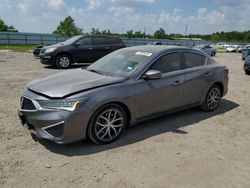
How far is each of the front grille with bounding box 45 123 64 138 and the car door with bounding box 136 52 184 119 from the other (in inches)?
55.8

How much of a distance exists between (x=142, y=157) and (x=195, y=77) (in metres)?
2.59

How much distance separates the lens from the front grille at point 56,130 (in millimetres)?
4304

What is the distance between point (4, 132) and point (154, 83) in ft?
8.87

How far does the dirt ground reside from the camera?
3730 millimetres

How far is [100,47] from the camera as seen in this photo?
1538cm

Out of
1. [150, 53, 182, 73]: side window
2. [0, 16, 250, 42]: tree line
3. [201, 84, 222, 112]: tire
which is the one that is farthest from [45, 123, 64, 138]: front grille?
[0, 16, 250, 42]: tree line

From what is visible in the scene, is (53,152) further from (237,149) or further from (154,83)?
(237,149)

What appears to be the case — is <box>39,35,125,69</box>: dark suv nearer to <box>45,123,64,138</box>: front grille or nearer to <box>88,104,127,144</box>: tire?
<box>88,104,127,144</box>: tire

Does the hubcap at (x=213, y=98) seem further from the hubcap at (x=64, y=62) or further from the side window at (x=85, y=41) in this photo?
the side window at (x=85, y=41)

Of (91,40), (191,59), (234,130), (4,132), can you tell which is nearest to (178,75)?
(191,59)

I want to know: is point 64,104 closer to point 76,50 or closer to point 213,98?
point 213,98

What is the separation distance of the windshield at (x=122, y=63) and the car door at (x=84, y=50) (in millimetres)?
8780

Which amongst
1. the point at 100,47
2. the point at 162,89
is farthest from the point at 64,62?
the point at 162,89

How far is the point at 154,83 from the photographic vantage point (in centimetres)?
539
